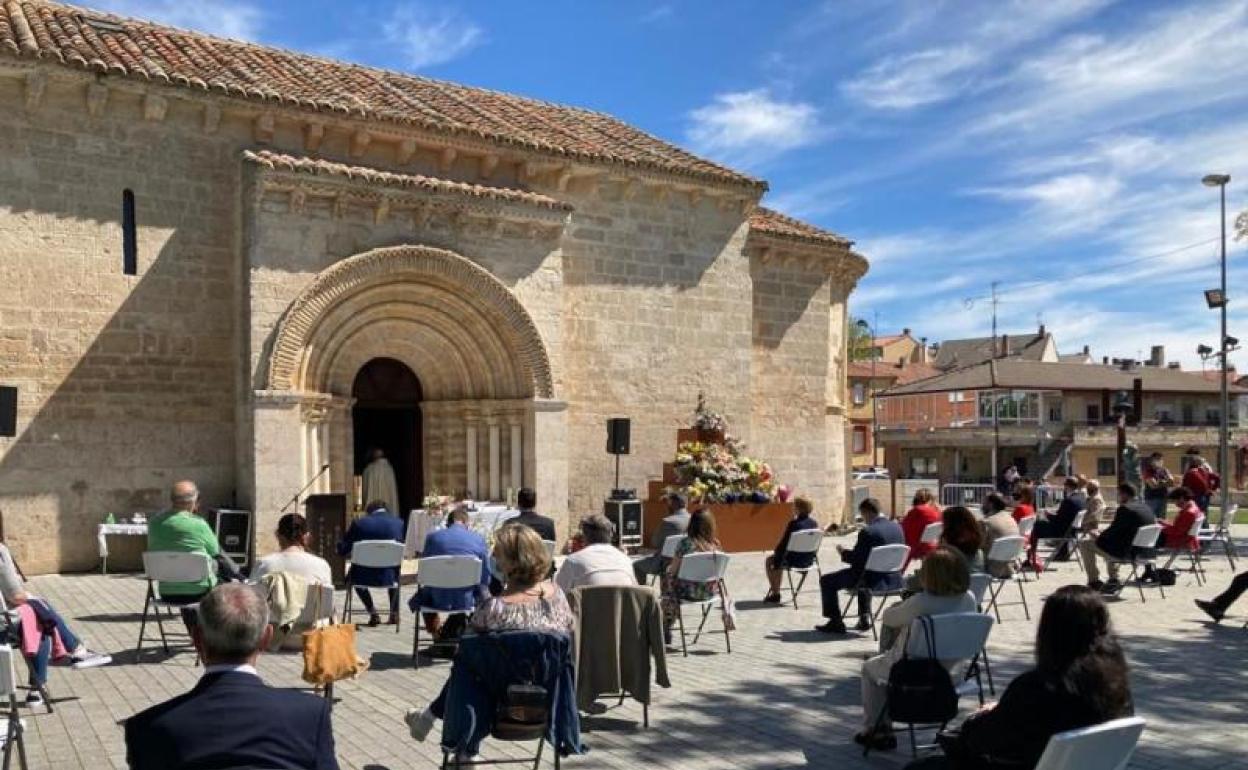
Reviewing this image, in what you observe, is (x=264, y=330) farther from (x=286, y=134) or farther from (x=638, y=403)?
(x=638, y=403)

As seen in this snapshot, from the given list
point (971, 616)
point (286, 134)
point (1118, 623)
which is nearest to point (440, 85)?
point (286, 134)

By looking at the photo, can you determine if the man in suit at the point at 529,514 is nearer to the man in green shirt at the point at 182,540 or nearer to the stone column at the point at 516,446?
the man in green shirt at the point at 182,540

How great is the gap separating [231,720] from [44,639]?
4566 mm

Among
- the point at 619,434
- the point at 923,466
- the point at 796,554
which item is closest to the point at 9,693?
the point at 796,554

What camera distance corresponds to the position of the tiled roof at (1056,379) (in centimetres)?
5062

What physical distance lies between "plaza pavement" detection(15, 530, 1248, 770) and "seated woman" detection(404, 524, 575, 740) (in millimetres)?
969

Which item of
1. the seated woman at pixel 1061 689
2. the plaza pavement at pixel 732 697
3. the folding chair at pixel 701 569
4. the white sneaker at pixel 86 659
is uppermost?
the seated woman at pixel 1061 689

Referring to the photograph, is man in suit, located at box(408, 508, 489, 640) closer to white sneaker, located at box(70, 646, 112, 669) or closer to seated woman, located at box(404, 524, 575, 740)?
white sneaker, located at box(70, 646, 112, 669)

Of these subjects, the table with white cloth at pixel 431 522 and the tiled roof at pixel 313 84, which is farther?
the table with white cloth at pixel 431 522

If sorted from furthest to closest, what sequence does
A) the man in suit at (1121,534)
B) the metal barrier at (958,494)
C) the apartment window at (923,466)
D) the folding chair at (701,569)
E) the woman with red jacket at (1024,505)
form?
the apartment window at (923,466), the metal barrier at (958,494), the woman with red jacket at (1024,505), the man in suit at (1121,534), the folding chair at (701,569)

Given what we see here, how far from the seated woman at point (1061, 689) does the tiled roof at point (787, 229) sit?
611 inches

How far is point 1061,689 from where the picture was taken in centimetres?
360

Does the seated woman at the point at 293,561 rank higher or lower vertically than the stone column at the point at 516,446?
lower

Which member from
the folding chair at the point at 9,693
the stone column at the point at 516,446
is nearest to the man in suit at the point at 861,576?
the folding chair at the point at 9,693
